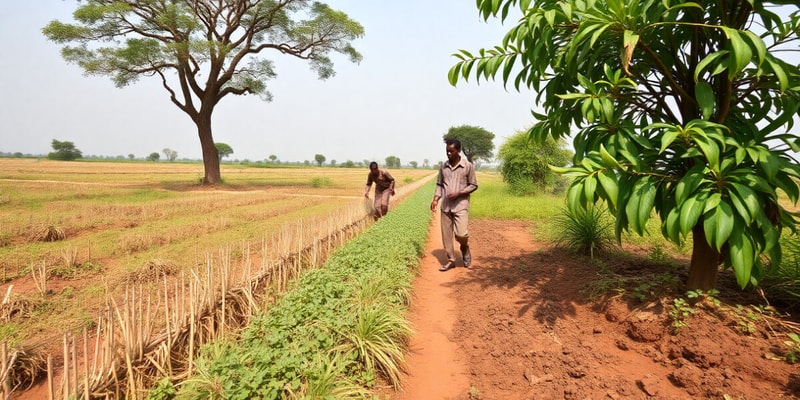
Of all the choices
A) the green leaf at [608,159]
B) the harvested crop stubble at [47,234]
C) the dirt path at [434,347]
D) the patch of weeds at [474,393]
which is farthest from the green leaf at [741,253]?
the harvested crop stubble at [47,234]

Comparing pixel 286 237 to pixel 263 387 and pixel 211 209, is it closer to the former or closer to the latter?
pixel 263 387

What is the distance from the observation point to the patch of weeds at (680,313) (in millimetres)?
2482

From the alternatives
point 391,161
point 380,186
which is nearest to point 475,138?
point 380,186

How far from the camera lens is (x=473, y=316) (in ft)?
11.6

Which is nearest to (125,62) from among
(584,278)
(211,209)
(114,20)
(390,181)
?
(114,20)

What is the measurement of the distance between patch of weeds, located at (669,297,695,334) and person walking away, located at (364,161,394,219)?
6.54 m

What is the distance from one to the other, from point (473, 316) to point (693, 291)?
1.92m

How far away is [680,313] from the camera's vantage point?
258 centimetres

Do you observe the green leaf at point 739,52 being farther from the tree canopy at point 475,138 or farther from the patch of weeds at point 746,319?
the tree canopy at point 475,138

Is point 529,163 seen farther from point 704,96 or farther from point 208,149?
point 208,149

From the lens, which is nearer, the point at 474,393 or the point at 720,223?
the point at 720,223

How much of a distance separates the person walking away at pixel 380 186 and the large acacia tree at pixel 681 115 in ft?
18.9

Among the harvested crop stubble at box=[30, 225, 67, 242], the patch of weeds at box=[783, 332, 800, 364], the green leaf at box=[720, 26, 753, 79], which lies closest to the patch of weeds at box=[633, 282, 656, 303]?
the patch of weeds at box=[783, 332, 800, 364]

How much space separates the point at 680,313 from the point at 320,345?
286 centimetres
